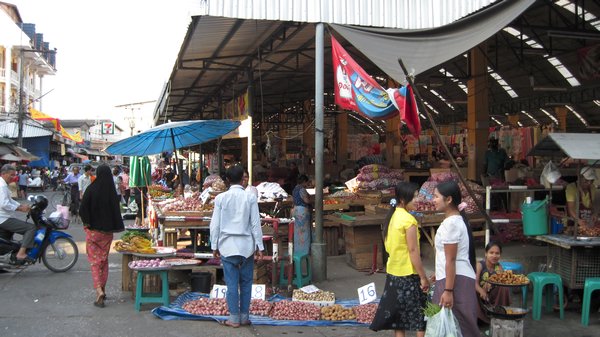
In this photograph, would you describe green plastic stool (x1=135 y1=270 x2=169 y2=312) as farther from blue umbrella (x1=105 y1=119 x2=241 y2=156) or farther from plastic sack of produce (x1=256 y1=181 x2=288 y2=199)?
plastic sack of produce (x1=256 y1=181 x2=288 y2=199)

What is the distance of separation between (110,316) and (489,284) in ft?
14.5

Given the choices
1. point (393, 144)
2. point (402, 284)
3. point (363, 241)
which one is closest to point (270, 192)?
point (363, 241)

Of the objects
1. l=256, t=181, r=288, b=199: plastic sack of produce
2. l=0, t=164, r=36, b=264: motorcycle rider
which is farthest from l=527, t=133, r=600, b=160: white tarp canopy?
l=0, t=164, r=36, b=264: motorcycle rider

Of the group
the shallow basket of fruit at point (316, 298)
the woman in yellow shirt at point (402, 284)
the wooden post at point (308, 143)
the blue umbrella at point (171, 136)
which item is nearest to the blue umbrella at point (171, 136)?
the blue umbrella at point (171, 136)

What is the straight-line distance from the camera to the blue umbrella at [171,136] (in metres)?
10.1

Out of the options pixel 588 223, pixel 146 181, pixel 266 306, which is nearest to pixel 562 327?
pixel 588 223

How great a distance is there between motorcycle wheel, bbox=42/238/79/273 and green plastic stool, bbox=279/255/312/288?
3.86 meters

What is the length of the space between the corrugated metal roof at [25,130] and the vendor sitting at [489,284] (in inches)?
1306

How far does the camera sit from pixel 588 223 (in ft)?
22.4

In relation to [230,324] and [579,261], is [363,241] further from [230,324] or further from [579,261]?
[230,324]

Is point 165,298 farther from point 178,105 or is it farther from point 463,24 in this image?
point 178,105

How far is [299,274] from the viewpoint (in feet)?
25.3

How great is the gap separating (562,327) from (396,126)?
13.8 m

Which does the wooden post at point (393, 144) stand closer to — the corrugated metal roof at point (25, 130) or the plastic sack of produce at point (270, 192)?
the plastic sack of produce at point (270, 192)
